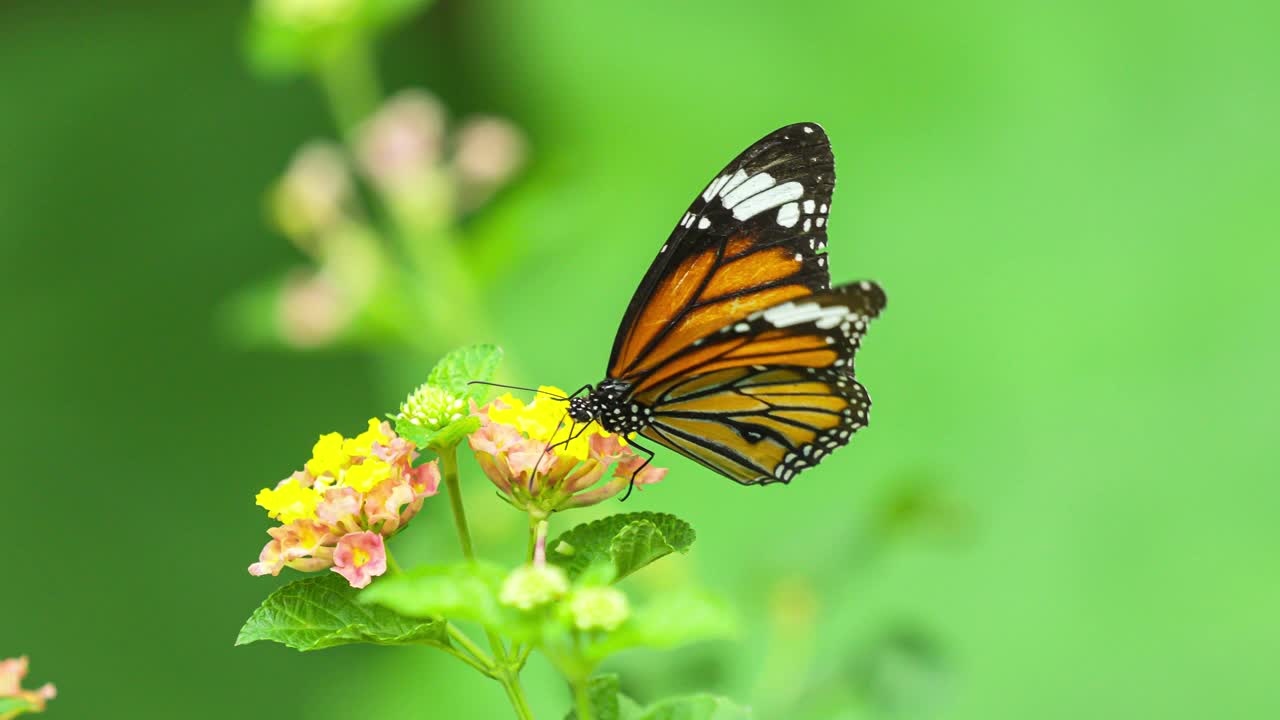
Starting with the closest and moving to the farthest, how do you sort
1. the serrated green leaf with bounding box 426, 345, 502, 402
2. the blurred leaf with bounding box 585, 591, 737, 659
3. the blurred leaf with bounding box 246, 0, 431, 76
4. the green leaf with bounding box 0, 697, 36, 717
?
the blurred leaf with bounding box 585, 591, 737, 659, the green leaf with bounding box 0, 697, 36, 717, the serrated green leaf with bounding box 426, 345, 502, 402, the blurred leaf with bounding box 246, 0, 431, 76

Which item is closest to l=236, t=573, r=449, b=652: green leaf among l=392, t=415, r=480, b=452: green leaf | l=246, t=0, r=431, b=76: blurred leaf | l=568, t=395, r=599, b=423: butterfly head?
l=392, t=415, r=480, b=452: green leaf

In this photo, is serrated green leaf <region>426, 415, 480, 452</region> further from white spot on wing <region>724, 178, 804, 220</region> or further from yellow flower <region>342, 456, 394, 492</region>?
white spot on wing <region>724, 178, 804, 220</region>

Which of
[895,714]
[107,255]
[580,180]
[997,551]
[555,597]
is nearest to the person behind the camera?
[555,597]

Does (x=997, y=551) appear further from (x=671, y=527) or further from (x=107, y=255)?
(x=107, y=255)

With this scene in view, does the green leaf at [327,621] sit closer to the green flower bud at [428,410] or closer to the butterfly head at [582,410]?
the green flower bud at [428,410]

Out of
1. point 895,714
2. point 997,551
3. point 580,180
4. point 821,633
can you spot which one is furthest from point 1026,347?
point 895,714

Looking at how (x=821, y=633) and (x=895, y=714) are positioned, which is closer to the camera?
(x=895, y=714)

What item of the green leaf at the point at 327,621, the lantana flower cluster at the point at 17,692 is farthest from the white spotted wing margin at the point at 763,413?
the lantana flower cluster at the point at 17,692
